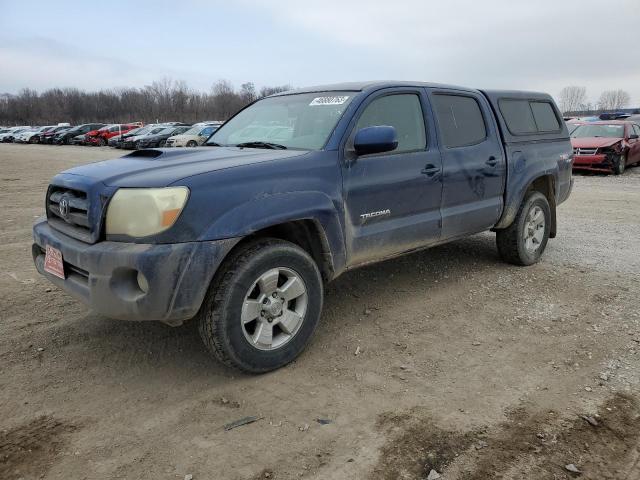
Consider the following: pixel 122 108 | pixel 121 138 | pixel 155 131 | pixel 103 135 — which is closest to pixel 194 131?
pixel 155 131

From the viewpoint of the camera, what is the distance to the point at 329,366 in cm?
337

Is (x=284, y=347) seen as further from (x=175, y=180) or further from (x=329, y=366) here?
(x=175, y=180)

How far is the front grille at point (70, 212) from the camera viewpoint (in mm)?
3026

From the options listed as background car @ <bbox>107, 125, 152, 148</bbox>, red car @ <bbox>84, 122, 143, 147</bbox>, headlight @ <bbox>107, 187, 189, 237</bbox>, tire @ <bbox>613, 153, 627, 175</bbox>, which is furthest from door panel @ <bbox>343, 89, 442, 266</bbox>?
red car @ <bbox>84, 122, 143, 147</bbox>

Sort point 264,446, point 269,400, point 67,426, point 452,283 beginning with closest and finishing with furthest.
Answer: point 264,446 → point 67,426 → point 269,400 → point 452,283

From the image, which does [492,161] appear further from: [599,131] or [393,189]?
[599,131]

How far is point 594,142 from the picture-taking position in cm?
1464

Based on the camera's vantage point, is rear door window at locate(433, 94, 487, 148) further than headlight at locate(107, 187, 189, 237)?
Yes

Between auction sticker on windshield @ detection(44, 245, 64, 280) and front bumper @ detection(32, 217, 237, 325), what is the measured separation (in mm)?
281

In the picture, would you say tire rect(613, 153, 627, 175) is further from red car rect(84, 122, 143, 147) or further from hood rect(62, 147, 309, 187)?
red car rect(84, 122, 143, 147)

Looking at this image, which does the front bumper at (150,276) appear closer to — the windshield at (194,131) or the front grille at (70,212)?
the front grille at (70,212)

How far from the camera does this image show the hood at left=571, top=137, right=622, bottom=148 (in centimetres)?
1439

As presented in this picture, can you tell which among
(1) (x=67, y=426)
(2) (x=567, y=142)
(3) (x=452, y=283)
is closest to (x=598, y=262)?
(2) (x=567, y=142)

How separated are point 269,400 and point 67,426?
1071 mm
